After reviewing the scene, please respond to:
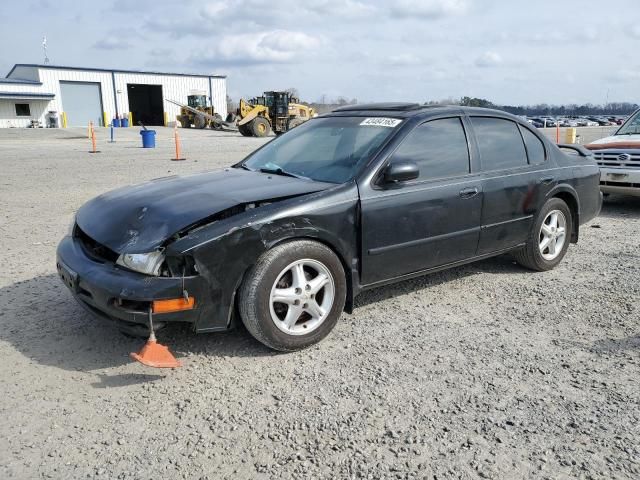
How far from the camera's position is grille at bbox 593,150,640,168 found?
26.5 ft

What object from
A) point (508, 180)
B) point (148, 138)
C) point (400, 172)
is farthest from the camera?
point (148, 138)

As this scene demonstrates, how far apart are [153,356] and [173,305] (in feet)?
1.03

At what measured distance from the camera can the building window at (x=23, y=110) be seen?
42.5 m

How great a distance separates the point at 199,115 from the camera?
131ft

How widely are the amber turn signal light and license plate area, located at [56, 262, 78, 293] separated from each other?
27.1 inches

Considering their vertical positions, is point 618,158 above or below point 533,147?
below

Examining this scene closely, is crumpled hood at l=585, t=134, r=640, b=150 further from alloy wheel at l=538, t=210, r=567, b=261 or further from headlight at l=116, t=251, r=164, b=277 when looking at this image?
headlight at l=116, t=251, r=164, b=277

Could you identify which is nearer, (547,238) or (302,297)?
(302,297)

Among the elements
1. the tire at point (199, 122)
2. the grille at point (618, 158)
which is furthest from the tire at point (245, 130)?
the grille at point (618, 158)

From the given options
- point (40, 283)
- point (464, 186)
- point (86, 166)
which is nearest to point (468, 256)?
point (464, 186)

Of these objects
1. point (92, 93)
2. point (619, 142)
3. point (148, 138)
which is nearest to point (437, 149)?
point (619, 142)

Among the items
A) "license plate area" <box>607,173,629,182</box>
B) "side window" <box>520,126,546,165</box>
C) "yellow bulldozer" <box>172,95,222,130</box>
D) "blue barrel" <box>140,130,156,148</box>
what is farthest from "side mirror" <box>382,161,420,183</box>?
"yellow bulldozer" <box>172,95,222,130</box>

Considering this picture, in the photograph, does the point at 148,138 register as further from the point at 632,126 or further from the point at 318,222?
the point at 318,222

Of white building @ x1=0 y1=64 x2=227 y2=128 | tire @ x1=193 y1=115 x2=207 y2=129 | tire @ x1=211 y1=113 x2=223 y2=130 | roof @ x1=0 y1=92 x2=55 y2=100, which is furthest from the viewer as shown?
white building @ x1=0 y1=64 x2=227 y2=128
